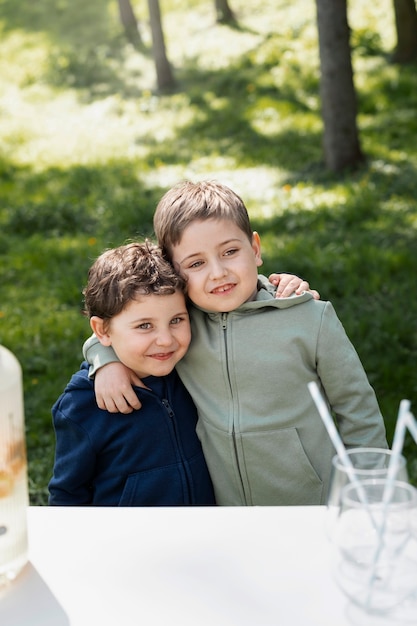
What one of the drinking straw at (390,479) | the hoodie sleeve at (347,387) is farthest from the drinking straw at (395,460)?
the hoodie sleeve at (347,387)

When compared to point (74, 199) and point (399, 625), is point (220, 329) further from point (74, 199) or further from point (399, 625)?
point (74, 199)

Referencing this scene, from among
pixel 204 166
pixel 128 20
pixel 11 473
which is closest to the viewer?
pixel 11 473

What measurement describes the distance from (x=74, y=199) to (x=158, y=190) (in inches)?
28.9

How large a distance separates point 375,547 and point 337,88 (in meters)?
6.64

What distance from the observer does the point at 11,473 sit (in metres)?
1.34

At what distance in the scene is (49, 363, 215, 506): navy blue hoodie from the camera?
86.0 inches

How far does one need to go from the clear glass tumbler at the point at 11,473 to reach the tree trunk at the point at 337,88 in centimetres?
629

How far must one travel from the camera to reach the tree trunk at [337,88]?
7078mm

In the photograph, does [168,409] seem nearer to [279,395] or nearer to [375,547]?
[279,395]

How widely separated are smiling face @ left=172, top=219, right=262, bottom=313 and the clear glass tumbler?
0.83 metres

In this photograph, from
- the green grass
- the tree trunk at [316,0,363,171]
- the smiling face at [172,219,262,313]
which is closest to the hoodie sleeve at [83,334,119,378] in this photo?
the smiling face at [172,219,262,313]

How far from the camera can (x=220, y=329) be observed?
2201mm

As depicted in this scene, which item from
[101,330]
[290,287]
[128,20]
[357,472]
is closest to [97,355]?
[101,330]

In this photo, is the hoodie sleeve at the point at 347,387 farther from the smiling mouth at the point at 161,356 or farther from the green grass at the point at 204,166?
the green grass at the point at 204,166
